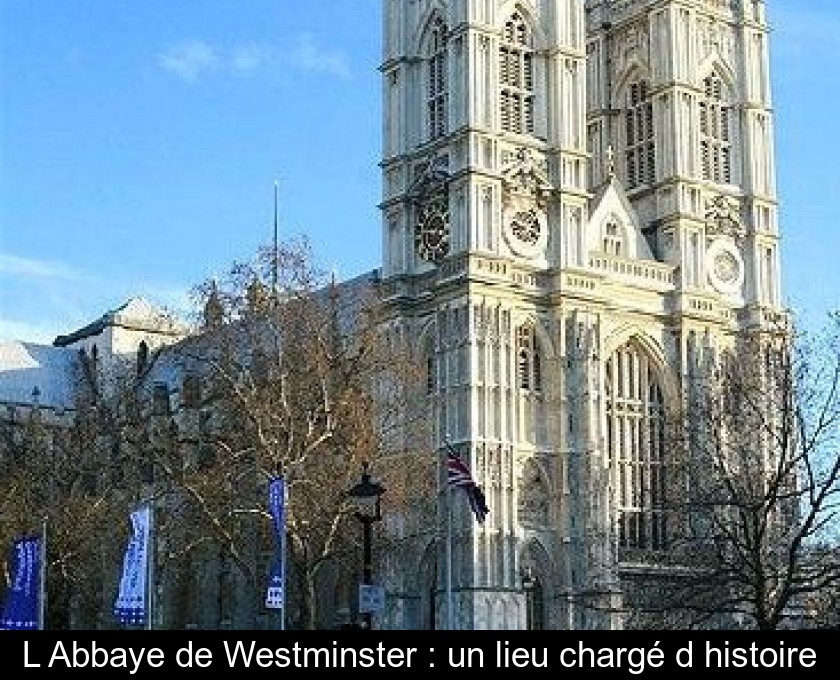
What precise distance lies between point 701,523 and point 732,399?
29.3 feet

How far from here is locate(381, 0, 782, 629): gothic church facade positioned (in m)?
63.4

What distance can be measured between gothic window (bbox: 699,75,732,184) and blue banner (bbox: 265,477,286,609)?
40.6m

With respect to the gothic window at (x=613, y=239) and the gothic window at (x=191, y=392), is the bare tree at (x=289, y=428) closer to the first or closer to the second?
the gothic window at (x=191, y=392)

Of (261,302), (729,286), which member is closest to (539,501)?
(729,286)

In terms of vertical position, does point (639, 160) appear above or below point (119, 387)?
above

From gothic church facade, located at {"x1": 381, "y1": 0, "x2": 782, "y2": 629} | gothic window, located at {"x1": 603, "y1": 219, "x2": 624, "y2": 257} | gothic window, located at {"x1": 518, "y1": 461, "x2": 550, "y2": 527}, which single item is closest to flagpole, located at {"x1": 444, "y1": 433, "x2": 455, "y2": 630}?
gothic church facade, located at {"x1": 381, "y1": 0, "x2": 782, "y2": 629}

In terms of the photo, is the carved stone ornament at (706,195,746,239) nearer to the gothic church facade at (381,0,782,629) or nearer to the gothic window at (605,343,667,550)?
the gothic church facade at (381,0,782,629)

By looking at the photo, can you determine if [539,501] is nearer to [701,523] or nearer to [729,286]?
[701,523]

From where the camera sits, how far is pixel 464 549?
61438 mm

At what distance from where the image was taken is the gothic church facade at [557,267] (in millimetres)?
63438

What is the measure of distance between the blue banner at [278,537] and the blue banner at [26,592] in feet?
17.5

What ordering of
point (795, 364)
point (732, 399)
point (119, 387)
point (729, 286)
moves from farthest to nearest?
point (729, 286)
point (119, 387)
point (732, 399)
point (795, 364)

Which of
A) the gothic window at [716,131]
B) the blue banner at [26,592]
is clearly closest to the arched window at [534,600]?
the gothic window at [716,131]
